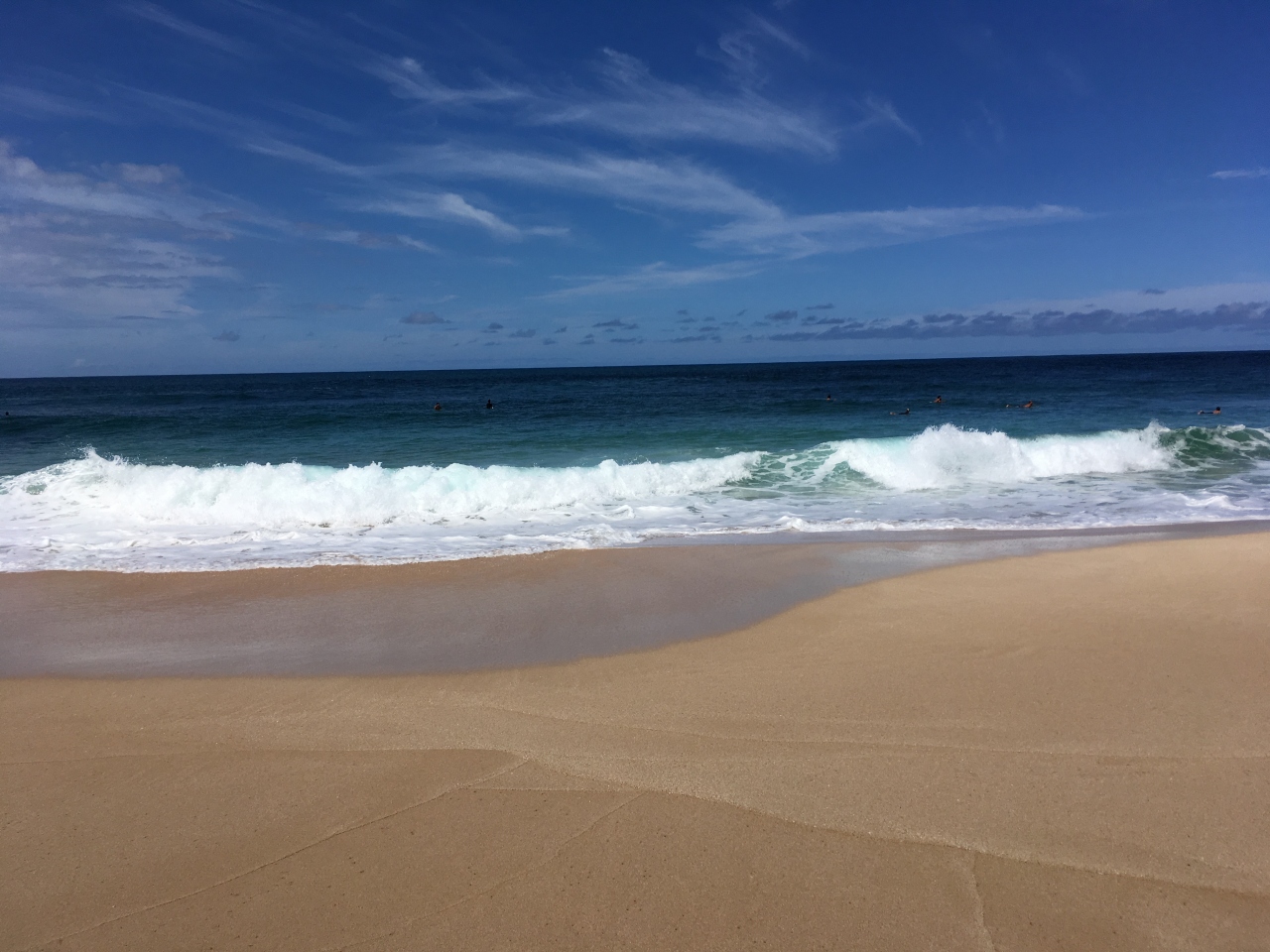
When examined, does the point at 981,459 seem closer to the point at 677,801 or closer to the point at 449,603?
the point at 449,603

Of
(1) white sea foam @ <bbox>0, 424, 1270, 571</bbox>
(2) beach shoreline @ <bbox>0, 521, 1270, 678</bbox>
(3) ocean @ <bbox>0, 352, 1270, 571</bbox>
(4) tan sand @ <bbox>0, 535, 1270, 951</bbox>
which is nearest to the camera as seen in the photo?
(4) tan sand @ <bbox>0, 535, 1270, 951</bbox>

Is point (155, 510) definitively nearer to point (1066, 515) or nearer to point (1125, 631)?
point (1125, 631)

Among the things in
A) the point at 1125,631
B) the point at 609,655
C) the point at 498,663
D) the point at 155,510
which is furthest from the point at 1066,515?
the point at 155,510

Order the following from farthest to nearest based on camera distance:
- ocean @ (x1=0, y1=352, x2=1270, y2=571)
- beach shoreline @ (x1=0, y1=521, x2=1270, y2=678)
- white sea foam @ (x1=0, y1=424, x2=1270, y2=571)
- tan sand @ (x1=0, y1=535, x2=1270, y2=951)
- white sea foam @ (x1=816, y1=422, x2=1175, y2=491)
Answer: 1. white sea foam @ (x1=816, y1=422, x2=1175, y2=491)
2. ocean @ (x1=0, y1=352, x2=1270, y2=571)
3. white sea foam @ (x1=0, y1=424, x2=1270, y2=571)
4. beach shoreline @ (x1=0, y1=521, x2=1270, y2=678)
5. tan sand @ (x1=0, y1=535, x2=1270, y2=951)

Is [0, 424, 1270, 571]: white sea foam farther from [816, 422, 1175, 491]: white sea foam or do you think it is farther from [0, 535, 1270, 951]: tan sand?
[0, 535, 1270, 951]: tan sand

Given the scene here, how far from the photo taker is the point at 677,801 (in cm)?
373

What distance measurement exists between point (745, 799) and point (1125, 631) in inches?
156

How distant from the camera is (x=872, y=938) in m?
2.86

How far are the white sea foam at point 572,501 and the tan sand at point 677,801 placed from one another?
4537mm

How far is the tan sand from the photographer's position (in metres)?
2.99

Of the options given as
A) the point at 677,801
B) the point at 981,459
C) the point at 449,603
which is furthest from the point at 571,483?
the point at 677,801

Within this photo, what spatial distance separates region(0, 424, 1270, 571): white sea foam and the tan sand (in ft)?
14.9

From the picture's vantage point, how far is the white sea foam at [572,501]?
1005 centimetres

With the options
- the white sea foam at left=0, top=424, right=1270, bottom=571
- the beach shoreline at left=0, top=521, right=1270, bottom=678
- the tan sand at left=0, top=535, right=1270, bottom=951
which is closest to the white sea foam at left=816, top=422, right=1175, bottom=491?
the white sea foam at left=0, top=424, right=1270, bottom=571
